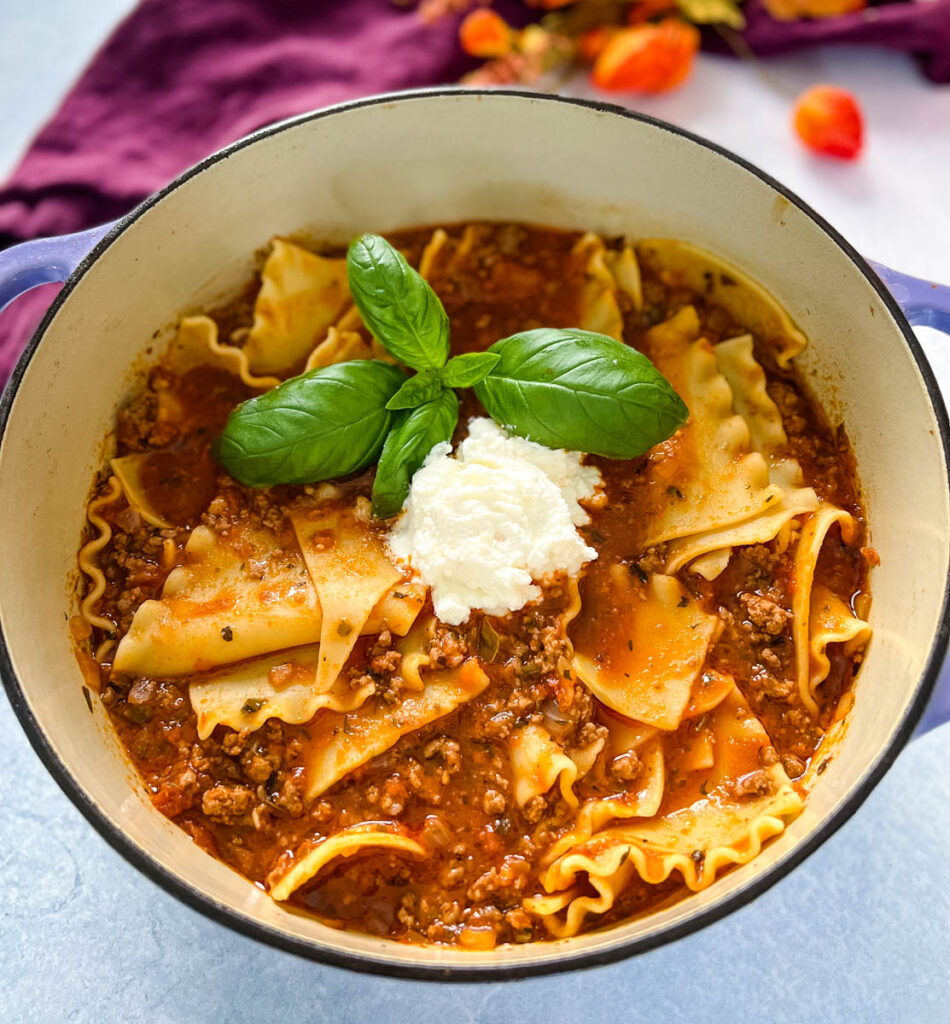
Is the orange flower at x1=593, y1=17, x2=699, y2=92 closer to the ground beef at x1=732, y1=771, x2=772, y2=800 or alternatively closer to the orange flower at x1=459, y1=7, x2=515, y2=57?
the orange flower at x1=459, y1=7, x2=515, y2=57

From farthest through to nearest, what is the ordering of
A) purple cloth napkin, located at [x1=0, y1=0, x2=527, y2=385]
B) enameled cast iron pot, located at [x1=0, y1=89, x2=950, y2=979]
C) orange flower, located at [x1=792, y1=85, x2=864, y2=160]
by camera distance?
purple cloth napkin, located at [x1=0, y1=0, x2=527, y2=385] → orange flower, located at [x1=792, y1=85, x2=864, y2=160] → enameled cast iron pot, located at [x1=0, y1=89, x2=950, y2=979]

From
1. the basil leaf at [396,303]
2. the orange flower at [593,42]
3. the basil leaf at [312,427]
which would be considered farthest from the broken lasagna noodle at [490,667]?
the orange flower at [593,42]

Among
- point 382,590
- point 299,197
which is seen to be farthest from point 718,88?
point 382,590

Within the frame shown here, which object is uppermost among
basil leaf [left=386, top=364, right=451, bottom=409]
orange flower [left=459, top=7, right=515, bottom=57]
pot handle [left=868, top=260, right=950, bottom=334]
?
orange flower [left=459, top=7, right=515, bottom=57]

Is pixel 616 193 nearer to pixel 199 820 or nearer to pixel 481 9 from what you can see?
pixel 481 9

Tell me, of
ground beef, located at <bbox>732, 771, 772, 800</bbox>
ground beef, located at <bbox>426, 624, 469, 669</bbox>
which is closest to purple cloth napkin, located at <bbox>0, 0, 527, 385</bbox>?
ground beef, located at <bbox>426, 624, 469, 669</bbox>

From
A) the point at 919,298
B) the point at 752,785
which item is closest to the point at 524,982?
the point at 752,785

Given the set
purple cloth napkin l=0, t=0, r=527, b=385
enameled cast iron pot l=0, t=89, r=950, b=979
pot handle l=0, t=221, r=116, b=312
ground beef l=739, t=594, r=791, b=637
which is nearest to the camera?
enameled cast iron pot l=0, t=89, r=950, b=979
